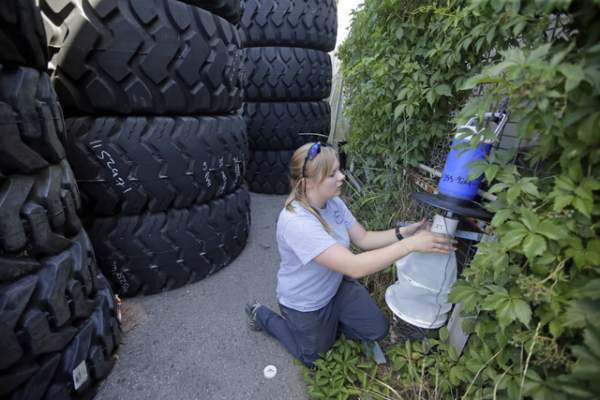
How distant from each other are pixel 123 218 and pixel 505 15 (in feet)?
5.84

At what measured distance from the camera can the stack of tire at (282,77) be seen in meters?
2.96

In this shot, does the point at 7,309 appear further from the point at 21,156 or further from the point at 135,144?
the point at 135,144

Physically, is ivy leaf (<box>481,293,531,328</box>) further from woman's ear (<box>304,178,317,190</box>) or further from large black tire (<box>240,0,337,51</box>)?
large black tire (<box>240,0,337,51</box>)

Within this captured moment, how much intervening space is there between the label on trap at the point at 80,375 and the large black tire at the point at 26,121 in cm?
72

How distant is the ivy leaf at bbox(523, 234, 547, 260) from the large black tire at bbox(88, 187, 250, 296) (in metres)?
1.55

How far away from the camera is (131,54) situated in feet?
4.34

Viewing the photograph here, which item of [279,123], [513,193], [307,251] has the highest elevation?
[513,193]

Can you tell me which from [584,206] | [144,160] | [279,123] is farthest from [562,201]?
[279,123]

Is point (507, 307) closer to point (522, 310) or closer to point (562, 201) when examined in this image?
point (522, 310)

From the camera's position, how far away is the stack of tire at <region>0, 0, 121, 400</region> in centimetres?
84

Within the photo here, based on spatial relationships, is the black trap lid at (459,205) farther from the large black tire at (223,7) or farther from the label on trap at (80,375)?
the large black tire at (223,7)

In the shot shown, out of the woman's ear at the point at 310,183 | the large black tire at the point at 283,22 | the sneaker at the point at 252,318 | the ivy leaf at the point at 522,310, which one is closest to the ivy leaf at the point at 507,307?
the ivy leaf at the point at 522,310

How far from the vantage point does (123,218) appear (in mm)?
1532

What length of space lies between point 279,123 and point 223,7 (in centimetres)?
155
